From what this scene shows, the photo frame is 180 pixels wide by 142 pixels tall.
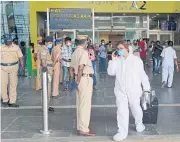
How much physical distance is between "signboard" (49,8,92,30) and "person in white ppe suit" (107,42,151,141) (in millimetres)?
11289

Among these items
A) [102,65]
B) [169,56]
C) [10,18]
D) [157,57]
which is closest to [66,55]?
[169,56]

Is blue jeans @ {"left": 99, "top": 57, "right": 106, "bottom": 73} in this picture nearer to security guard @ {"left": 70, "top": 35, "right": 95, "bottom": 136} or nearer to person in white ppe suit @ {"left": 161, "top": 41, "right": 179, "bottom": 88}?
person in white ppe suit @ {"left": 161, "top": 41, "right": 179, "bottom": 88}

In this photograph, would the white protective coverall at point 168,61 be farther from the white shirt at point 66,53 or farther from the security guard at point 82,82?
the security guard at point 82,82

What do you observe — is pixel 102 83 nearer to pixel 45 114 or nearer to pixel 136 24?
pixel 45 114

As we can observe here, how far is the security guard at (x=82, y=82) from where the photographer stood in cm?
599

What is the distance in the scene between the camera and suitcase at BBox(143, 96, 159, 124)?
668 cm

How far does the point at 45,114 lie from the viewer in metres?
6.33

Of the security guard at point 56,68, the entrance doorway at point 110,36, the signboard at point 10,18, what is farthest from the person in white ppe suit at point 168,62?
the entrance doorway at point 110,36

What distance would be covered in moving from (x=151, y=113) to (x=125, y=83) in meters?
1.18

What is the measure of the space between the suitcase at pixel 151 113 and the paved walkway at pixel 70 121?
0.14 meters

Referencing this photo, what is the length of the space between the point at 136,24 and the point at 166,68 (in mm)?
12438

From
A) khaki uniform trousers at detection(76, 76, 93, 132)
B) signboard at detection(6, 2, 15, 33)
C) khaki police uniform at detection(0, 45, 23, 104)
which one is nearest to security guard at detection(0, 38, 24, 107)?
khaki police uniform at detection(0, 45, 23, 104)

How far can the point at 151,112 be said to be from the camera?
6.71m

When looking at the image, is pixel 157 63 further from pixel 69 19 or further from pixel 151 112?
pixel 151 112
